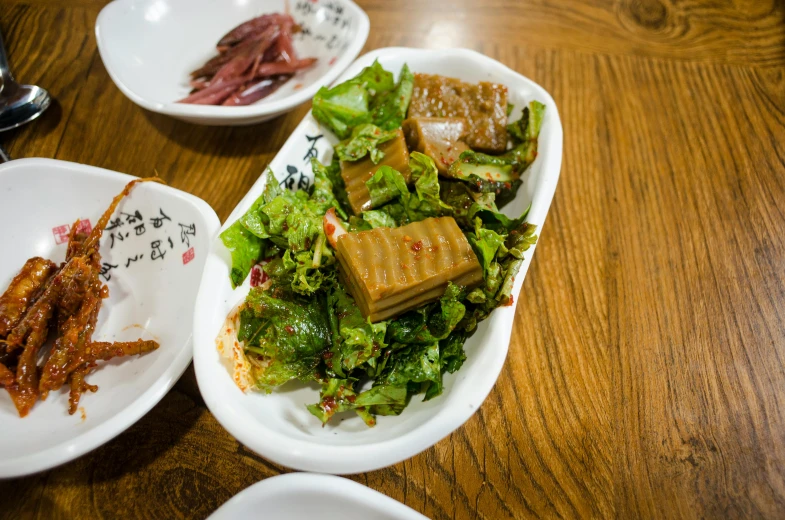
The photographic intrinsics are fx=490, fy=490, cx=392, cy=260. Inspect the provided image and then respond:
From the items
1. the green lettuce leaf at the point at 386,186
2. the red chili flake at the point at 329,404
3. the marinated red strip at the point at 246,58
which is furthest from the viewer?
the marinated red strip at the point at 246,58

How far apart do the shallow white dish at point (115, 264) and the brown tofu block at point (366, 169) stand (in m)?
0.54

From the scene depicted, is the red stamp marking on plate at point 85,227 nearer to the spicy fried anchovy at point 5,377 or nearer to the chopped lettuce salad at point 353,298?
the spicy fried anchovy at point 5,377

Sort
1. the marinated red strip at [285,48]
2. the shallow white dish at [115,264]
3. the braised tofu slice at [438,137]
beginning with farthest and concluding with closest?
the marinated red strip at [285,48], the braised tofu slice at [438,137], the shallow white dish at [115,264]

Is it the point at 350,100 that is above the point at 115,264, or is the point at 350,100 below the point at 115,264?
above

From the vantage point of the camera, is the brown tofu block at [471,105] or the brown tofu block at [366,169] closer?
the brown tofu block at [366,169]

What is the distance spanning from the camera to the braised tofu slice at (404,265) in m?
1.56

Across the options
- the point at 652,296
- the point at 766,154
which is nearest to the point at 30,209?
the point at 652,296

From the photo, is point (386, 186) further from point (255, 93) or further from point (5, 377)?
point (5, 377)

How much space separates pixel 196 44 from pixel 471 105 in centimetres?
179

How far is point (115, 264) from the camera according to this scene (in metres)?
2.12

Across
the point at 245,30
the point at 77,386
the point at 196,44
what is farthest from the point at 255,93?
the point at 77,386

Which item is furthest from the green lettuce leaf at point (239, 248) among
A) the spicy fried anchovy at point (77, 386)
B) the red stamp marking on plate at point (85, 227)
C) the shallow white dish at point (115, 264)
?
the red stamp marking on plate at point (85, 227)

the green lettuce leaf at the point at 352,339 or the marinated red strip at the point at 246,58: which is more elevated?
the marinated red strip at the point at 246,58

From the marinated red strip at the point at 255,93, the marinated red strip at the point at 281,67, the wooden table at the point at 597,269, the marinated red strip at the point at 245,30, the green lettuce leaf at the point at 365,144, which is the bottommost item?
the wooden table at the point at 597,269
